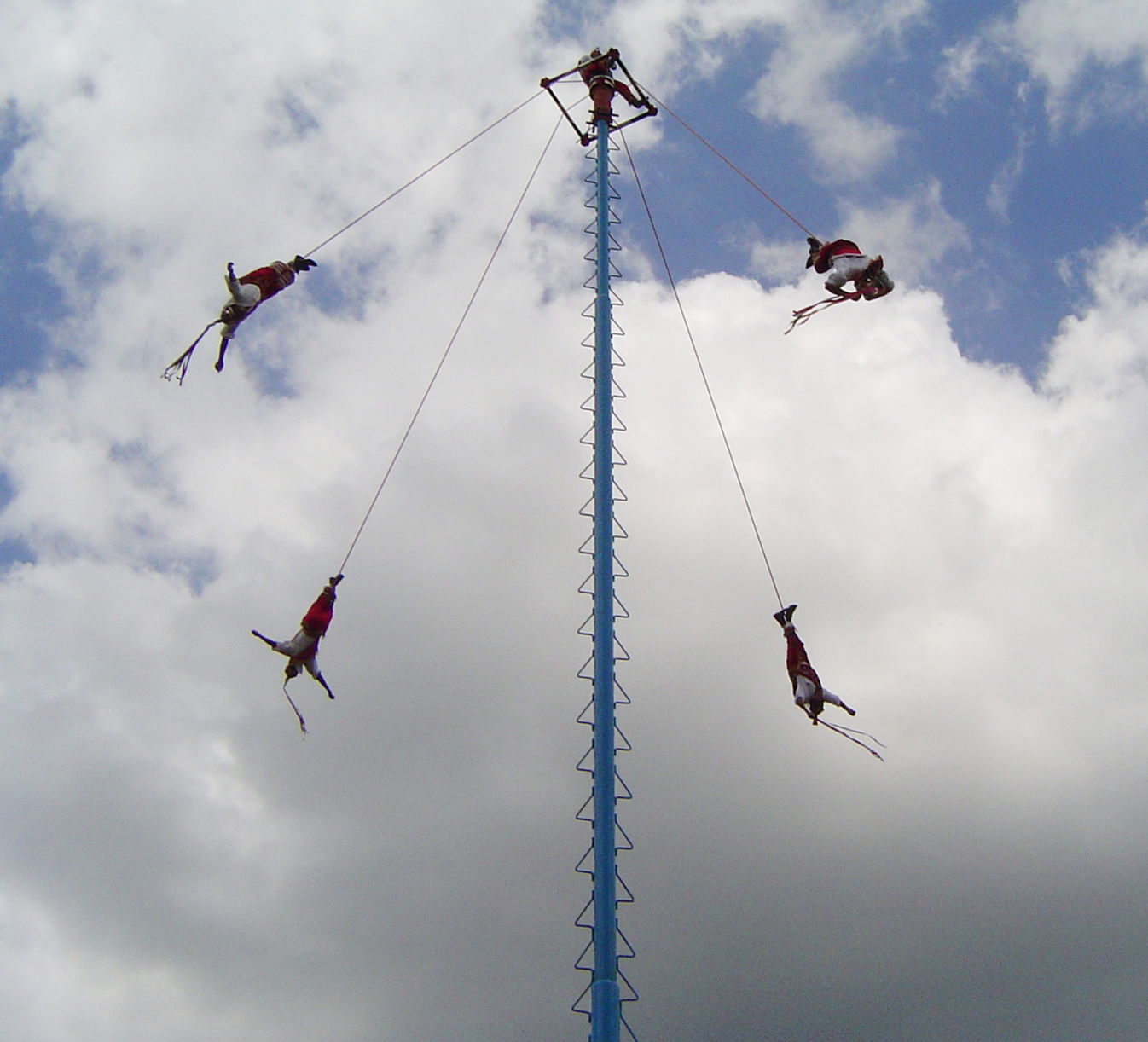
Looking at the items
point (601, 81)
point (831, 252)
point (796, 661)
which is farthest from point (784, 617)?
point (601, 81)

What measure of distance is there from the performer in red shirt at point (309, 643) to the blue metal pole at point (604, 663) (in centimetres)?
496

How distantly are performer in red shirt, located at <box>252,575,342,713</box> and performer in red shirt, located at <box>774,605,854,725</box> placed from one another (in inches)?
309

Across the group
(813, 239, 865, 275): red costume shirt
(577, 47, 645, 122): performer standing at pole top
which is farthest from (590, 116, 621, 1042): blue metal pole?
(813, 239, 865, 275): red costume shirt

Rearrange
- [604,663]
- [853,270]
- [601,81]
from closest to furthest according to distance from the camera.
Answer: [604,663]
[853,270]
[601,81]

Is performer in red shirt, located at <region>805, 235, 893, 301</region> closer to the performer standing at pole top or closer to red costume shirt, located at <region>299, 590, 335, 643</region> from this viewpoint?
the performer standing at pole top

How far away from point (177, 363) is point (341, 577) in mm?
4600

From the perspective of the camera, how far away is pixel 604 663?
14555 millimetres

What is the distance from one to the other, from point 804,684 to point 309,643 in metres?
8.35

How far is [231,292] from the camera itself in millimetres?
17266

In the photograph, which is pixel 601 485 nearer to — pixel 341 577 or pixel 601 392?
pixel 601 392

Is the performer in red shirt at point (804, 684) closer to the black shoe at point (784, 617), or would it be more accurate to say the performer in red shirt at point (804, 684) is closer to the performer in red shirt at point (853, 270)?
the black shoe at point (784, 617)

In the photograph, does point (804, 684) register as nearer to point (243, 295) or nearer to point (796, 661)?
point (796, 661)

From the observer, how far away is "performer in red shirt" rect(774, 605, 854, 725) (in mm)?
16281

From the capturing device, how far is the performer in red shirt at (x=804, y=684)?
16.3 meters
